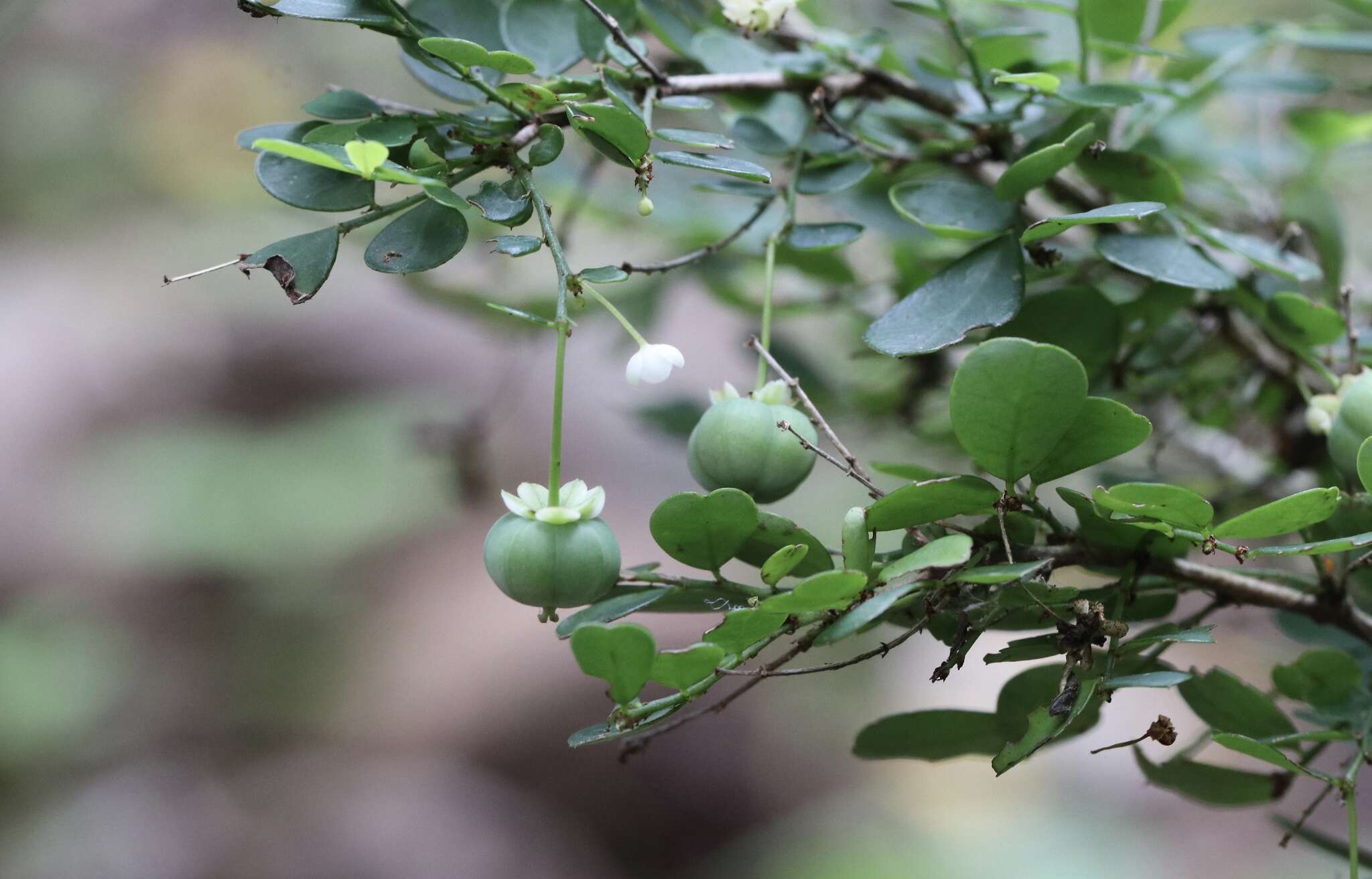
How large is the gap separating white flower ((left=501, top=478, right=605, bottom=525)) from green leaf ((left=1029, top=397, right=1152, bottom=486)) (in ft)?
0.48

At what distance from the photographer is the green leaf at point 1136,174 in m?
0.41

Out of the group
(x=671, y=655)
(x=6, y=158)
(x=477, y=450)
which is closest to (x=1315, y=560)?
(x=671, y=655)

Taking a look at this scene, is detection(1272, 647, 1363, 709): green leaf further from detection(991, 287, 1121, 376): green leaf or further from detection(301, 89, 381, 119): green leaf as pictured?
detection(301, 89, 381, 119): green leaf

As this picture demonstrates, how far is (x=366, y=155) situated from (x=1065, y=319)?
0.28 metres

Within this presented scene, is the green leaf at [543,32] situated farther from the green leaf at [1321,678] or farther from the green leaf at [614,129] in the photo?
the green leaf at [1321,678]

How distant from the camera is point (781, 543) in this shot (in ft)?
1.10

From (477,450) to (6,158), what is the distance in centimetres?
185

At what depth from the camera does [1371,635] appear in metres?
0.40

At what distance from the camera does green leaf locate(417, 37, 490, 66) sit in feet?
0.98

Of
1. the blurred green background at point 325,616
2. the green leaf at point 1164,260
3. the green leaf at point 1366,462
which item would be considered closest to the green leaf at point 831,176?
the green leaf at point 1164,260

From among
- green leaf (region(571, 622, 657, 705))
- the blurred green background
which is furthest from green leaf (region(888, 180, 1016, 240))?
the blurred green background

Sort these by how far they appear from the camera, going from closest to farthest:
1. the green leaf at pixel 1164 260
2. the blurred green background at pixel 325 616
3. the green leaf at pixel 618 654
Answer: the green leaf at pixel 618 654
the green leaf at pixel 1164 260
the blurred green background at pixel 325 616

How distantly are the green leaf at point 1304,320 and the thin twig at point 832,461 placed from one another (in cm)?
22

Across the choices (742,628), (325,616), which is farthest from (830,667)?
(325,616)
